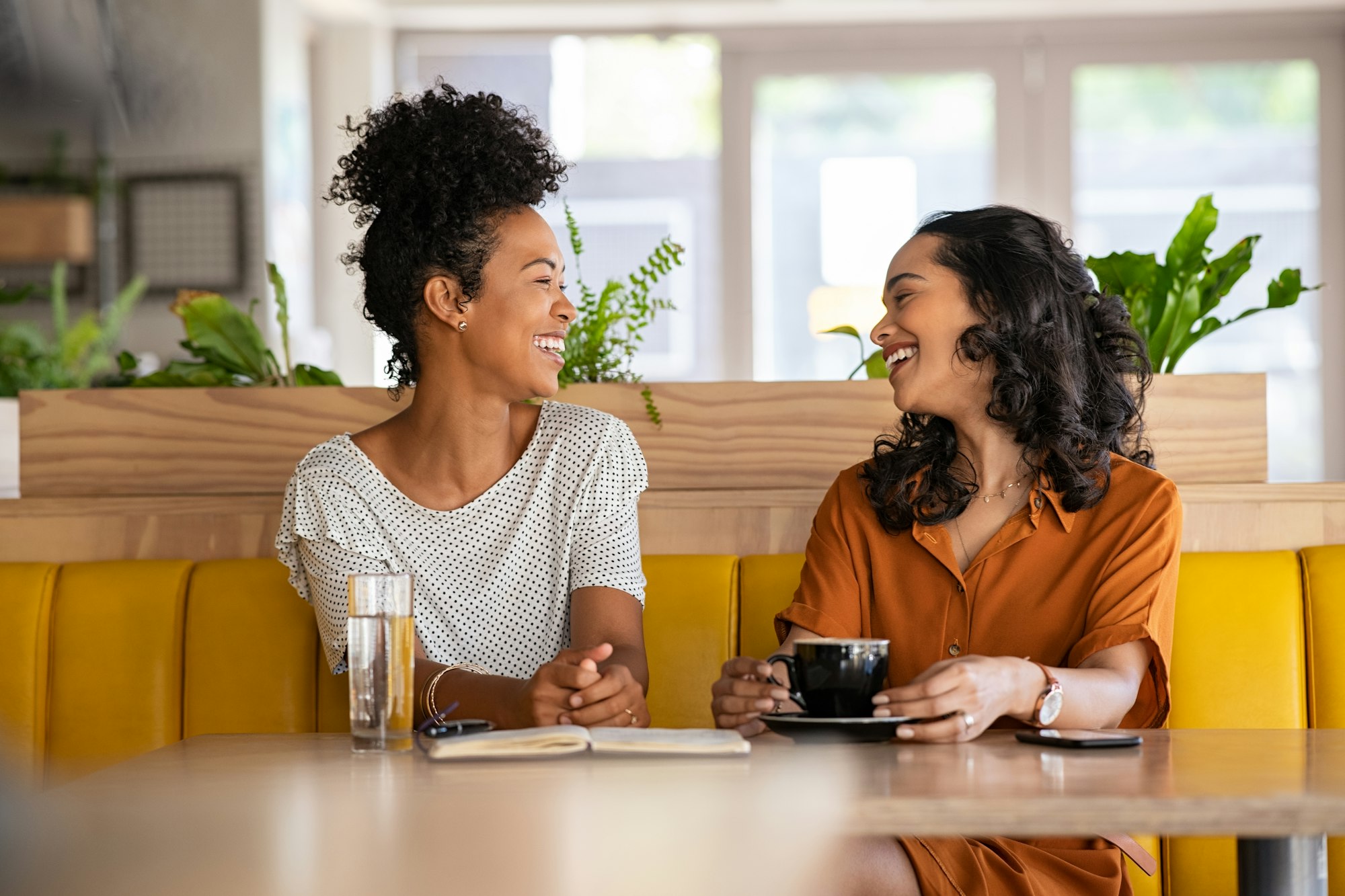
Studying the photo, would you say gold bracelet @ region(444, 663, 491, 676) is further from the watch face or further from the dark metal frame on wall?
the dark metal frame on wall

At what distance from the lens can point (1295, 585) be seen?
5.29 feet

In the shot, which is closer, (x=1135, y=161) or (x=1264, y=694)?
(x=1264, y=694)

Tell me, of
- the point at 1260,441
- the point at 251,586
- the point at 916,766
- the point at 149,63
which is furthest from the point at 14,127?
the point at 916,766

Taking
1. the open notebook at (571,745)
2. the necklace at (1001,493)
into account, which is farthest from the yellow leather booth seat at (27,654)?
the necklace at (1001,493)

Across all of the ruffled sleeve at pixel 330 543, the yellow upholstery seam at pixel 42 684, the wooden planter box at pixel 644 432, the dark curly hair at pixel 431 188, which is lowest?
the yellow upholstery seam at pixel 42 684

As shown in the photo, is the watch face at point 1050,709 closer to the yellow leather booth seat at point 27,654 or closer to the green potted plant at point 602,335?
the green potted plant at point 602,335

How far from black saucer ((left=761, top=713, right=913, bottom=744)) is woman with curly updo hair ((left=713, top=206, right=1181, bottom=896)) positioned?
0.50ft

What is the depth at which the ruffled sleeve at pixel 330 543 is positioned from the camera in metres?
1.54

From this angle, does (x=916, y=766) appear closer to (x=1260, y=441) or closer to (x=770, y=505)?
(x=770, y=505)

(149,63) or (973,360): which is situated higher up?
(149,63)

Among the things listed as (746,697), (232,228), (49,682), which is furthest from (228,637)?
(232,228)

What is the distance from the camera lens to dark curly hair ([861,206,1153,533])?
1498 millimetres

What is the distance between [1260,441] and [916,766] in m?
1.09

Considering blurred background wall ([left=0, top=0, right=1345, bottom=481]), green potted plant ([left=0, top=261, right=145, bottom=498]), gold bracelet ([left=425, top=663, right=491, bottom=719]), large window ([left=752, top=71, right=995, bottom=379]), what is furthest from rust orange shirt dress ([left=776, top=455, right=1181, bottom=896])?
large window ([left=752, top=71, right=995, bottom=379])
